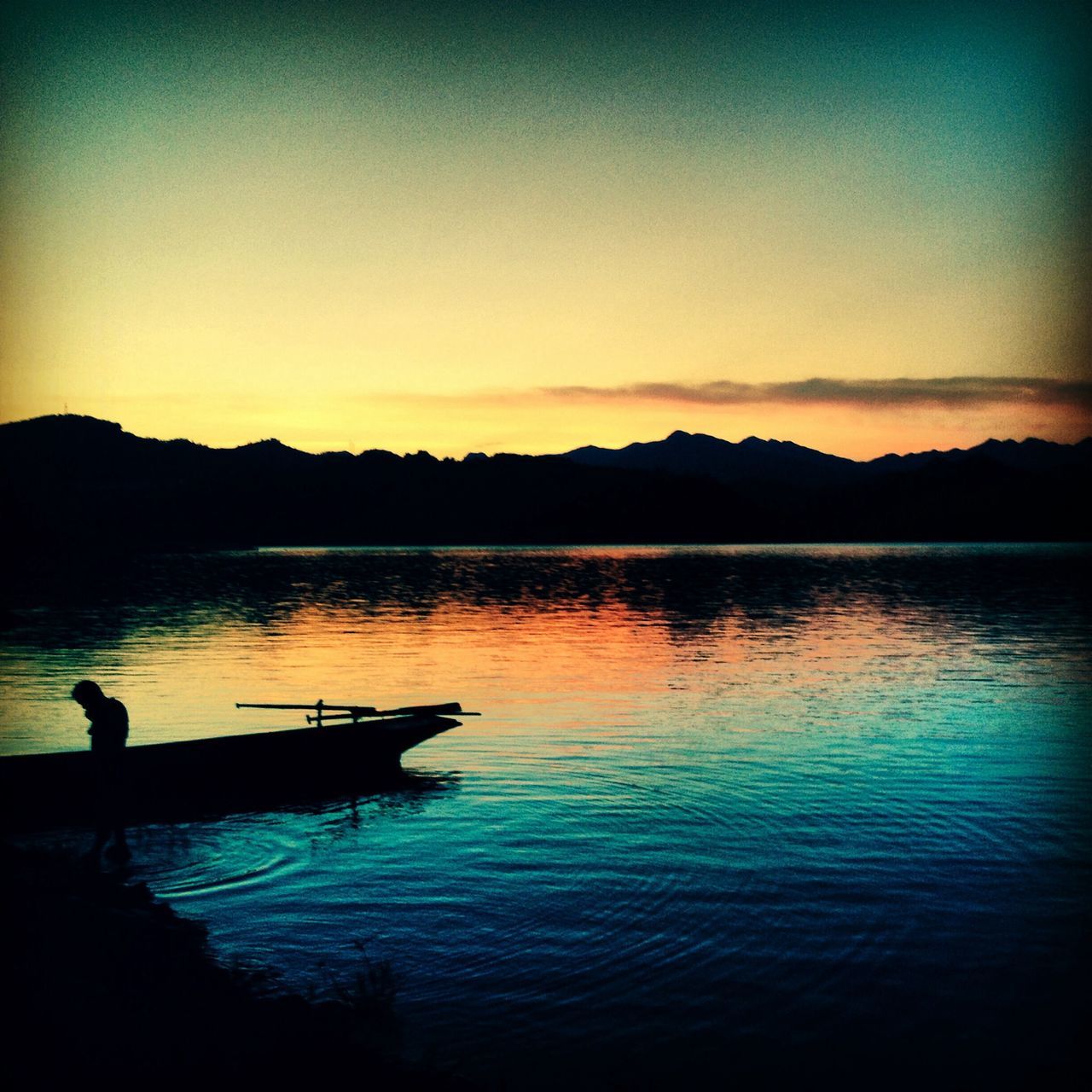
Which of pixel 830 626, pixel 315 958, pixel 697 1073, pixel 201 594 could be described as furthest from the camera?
pixel 201 594

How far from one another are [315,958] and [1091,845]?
12.5m

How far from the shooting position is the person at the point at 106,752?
47.0ft

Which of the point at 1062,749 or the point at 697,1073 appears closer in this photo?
the point at 697,1073

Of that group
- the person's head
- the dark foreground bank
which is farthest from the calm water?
the person's head

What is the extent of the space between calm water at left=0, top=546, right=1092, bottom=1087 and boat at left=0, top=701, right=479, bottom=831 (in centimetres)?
86

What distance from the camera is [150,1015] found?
827cm

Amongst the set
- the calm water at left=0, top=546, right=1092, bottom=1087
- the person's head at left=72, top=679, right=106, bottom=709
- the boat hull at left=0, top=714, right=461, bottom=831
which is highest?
the person's head at left=72, top=679, right=106, bottom=709

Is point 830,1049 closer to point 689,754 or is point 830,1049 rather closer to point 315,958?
point 315,958

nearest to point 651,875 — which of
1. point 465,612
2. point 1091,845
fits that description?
point 1091,845

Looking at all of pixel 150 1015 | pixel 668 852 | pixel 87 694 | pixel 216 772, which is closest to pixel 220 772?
pixel 216 772

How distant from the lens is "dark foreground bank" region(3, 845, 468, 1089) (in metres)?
7.51

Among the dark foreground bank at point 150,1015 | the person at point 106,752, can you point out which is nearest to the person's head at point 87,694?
the person at point 106,752

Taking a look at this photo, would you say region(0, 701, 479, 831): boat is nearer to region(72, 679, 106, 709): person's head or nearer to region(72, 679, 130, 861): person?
region(72, 679, 130, 861): person

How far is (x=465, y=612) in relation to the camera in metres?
68.4
